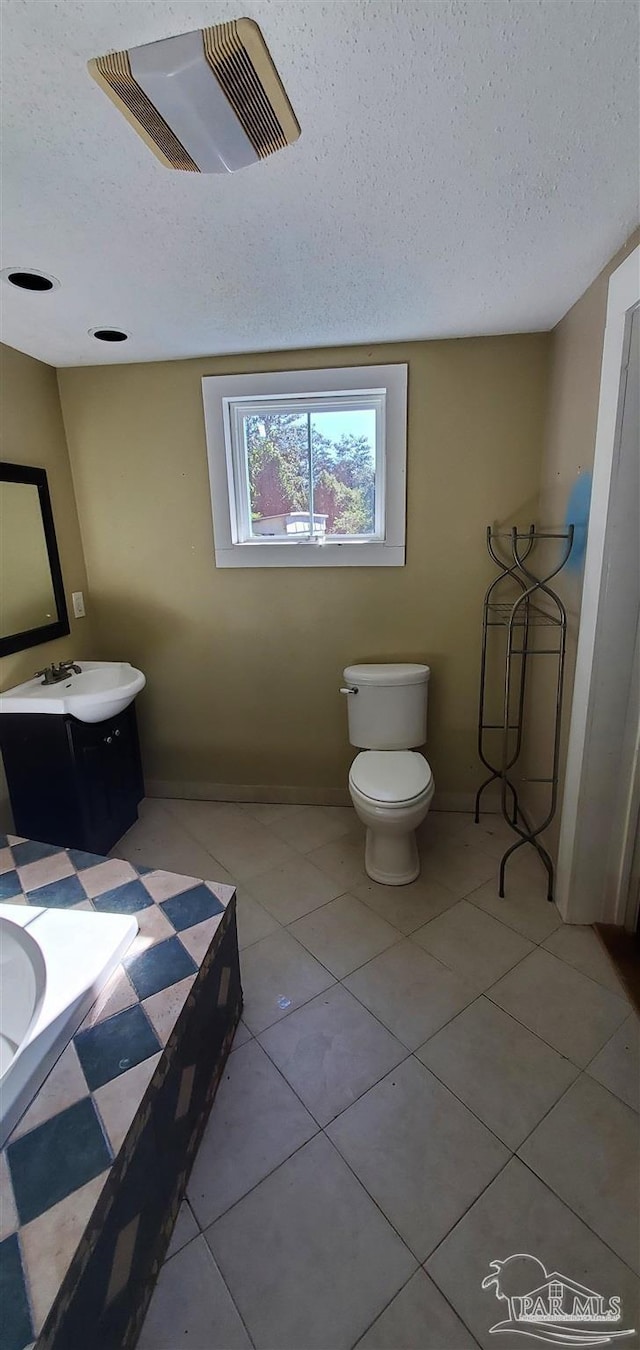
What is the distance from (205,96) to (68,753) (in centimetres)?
187

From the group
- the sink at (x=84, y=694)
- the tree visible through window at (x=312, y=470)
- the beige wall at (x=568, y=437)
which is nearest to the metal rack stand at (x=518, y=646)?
the beige wall at (x=568, y=437)

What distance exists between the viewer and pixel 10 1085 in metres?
0.93

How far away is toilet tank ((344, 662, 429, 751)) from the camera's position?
2266 mm

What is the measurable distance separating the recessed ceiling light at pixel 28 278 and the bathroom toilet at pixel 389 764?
5.43ft

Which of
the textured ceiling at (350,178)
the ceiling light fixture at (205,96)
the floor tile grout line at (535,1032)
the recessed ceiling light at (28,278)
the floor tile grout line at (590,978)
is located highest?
the recessed ceiling light at (28,278)

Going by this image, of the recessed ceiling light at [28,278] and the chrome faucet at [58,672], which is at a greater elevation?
the recessed ceiling light at [28,278]

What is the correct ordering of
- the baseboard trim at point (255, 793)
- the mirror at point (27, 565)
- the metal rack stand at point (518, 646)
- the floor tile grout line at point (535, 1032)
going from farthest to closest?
the baseboard trim at point (255, 793), the mirror at point (27, 565), the metal rack stand at point (518, 646), the floor tile grout line at point (535, 1032)

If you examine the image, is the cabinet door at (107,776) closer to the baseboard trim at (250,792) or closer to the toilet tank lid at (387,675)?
the baseboard trim at (250,792)

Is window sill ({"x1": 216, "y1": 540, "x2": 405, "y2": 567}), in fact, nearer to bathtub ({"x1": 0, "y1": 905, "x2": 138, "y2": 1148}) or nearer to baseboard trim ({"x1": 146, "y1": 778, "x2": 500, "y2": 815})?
baseboard trim ({"x1": 146, "y1": 778, "x2": 500, "y2": 815})

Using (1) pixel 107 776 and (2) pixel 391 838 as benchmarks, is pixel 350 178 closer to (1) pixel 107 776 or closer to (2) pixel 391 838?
(2) pixel 391 838

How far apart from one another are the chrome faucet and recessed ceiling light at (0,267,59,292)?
4.37ft

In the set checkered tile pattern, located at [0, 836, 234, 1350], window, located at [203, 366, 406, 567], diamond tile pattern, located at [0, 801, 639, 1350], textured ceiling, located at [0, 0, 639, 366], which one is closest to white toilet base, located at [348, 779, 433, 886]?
diamond tile pattern, located at [0, 801, 639, 1350]

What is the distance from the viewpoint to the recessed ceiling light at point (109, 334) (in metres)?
1.92

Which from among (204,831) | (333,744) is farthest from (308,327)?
(204,831)
